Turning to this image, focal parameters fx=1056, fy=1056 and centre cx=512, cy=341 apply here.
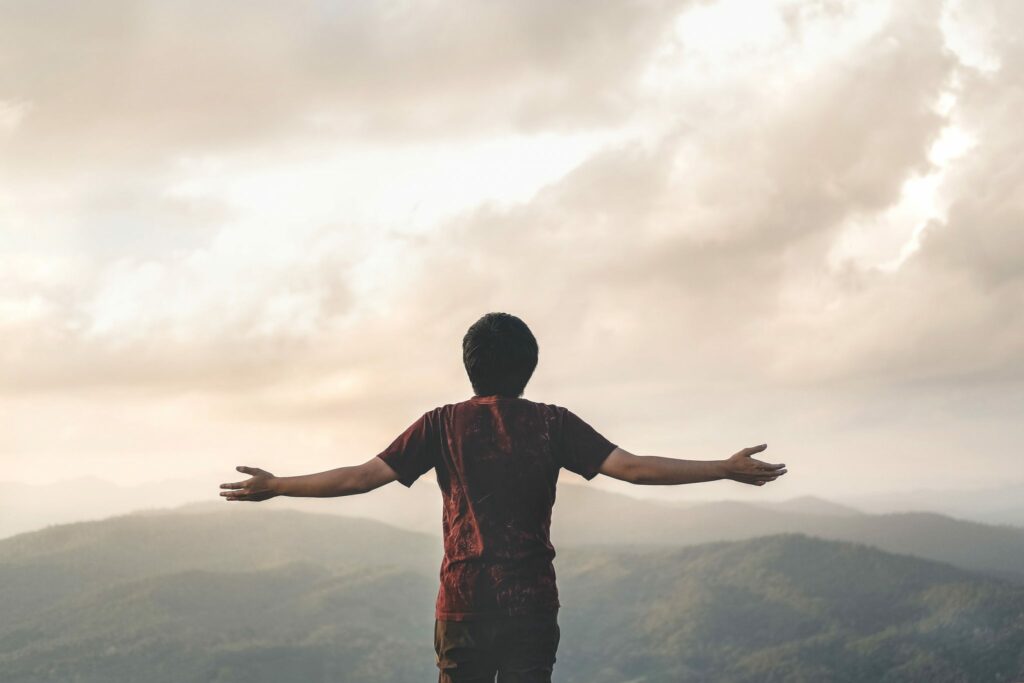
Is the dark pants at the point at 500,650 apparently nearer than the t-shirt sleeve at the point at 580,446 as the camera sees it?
Yes

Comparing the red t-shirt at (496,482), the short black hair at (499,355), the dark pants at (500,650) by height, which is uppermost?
the short black hair at (499,355)

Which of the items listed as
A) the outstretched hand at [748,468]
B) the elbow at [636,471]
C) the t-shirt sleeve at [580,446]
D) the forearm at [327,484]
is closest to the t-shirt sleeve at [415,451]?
the forearm at [327,484]

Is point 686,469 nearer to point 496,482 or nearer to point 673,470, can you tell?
point 673,470

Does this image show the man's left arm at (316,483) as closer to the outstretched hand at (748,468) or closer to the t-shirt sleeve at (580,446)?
the t-shirt sleeve at (580,446)

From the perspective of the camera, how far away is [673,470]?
6027mm

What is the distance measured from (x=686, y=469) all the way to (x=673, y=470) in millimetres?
78

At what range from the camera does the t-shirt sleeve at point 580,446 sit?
5992mm

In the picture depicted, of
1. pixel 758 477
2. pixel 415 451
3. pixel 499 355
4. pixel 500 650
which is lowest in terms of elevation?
pixel 500 650

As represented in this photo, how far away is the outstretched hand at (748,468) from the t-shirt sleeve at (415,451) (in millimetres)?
1706

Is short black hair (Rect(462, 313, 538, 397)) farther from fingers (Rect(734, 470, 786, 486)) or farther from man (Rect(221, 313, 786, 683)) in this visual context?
fingers (Rect(734, 470, 786, 486))

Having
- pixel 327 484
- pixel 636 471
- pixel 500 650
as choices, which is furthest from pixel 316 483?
pixel 636 471

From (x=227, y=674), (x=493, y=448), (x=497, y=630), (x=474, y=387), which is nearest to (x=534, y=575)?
(x=497, y=630)

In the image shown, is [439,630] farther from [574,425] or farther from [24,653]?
[24,653]

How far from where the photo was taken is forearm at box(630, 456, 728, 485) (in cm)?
602
